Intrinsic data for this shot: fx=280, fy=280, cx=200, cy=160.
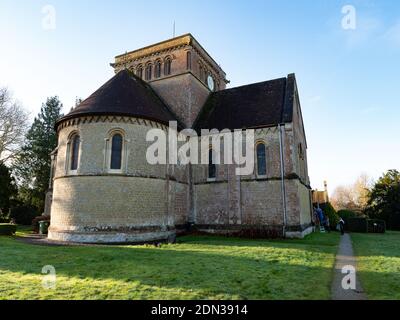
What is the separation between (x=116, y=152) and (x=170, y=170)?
3.94 m

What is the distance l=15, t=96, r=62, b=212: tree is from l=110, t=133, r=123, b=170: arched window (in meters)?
27.1

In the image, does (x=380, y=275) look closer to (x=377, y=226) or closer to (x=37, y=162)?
(x=377, y=226)

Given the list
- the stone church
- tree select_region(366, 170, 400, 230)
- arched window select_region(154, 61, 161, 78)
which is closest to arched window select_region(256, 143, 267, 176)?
the stone church

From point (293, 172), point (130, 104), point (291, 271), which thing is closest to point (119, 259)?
point (291, 271)

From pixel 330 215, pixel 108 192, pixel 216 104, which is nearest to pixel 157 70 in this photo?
pixel 216 104

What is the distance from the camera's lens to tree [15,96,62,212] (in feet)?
134

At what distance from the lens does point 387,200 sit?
3403cm

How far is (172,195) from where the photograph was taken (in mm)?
19438

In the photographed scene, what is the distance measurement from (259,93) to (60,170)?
1709 cm

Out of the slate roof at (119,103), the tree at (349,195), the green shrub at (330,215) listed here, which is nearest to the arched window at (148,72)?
the slate roof at (119,103)

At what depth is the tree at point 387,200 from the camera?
107 feet

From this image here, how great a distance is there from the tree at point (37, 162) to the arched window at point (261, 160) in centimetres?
3269

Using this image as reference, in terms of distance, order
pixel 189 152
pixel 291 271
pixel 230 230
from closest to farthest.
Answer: pixel 291 271 < pixel 230 230 < pixel 189 152
